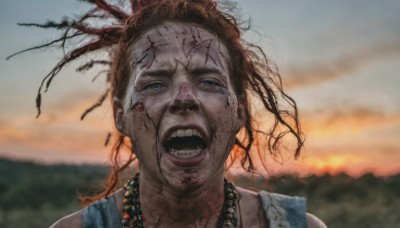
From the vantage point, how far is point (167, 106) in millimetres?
3027

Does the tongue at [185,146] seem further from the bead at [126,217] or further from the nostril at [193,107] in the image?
Result: the bead at [126,217]

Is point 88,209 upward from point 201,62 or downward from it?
downward

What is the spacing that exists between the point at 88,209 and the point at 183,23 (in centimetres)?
116

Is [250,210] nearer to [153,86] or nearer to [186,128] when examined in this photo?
[186,128]

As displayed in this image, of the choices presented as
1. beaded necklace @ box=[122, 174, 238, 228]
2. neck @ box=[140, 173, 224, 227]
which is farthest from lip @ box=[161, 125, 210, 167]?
beaded necklace @ box=[122, 174, 238, 228]

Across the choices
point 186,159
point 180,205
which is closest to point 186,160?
point 186,159

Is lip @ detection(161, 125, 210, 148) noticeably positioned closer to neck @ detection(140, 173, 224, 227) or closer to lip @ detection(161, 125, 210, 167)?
lip @ detection(161, 125, 210, 167)

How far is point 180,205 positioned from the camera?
3.22 metres

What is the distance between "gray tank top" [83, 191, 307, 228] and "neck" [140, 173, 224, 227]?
0.67ft

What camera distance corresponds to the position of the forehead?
321cm

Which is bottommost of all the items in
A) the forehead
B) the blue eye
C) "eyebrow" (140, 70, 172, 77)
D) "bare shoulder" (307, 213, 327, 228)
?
"bare shoulder" (307, 213, 327, 228)

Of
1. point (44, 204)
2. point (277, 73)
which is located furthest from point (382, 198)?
point (277, 73)

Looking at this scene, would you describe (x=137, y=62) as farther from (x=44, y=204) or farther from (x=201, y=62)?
(x=44, y=204)

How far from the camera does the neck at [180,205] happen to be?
3.21m
